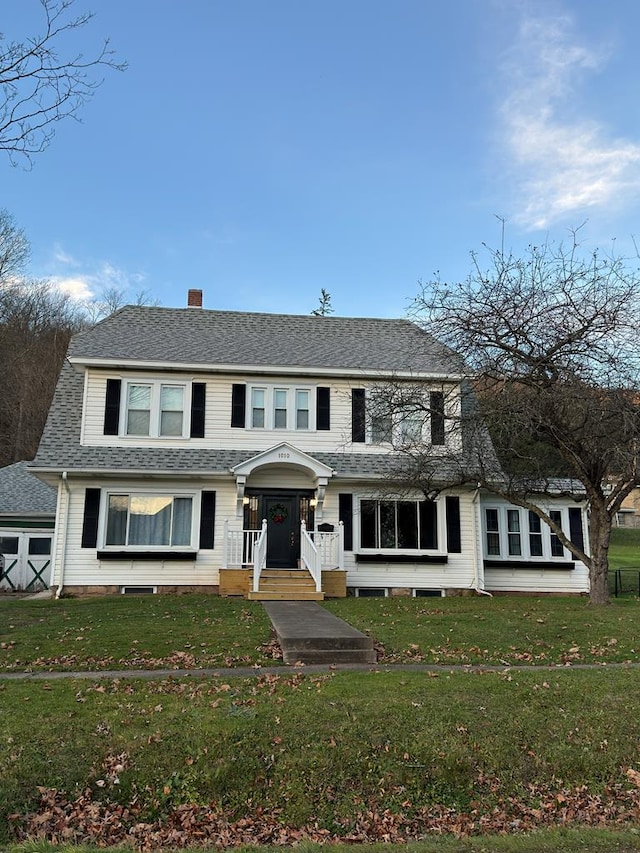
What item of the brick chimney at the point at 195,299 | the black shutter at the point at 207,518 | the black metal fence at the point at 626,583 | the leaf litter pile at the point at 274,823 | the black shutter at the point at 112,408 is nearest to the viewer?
the leaf litter pile at the point at 274,823

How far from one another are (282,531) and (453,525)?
14.5 feet

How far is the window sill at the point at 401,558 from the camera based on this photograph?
53.2ft

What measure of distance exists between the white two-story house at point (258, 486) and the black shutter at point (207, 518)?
0.11ft

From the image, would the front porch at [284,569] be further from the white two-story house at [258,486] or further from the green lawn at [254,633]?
the green lawn at [254,633]

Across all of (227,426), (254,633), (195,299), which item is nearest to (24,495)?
(195,299)

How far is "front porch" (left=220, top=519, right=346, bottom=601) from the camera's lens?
14.5 metres

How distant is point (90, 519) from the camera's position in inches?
618

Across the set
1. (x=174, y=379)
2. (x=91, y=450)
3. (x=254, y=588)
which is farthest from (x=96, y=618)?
(x=174, y=379)

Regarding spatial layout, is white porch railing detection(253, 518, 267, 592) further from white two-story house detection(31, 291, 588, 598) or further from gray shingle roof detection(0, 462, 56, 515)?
gray shingle roof detection(0, 462, 56, 515)

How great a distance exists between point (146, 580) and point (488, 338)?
9850 mm

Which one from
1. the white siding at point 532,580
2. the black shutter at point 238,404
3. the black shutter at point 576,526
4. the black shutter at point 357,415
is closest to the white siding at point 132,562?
the black shutter at point 238,404

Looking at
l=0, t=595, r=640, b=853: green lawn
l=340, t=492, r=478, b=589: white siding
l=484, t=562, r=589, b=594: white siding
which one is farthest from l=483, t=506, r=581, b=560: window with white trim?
l=0, t=595, r=640, b=853: green lawn

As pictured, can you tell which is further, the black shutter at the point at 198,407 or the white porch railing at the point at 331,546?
the black shutter at the point at 198,407

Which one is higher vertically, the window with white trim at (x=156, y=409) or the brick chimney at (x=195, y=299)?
the brick chimney at (x=195, y=299)
